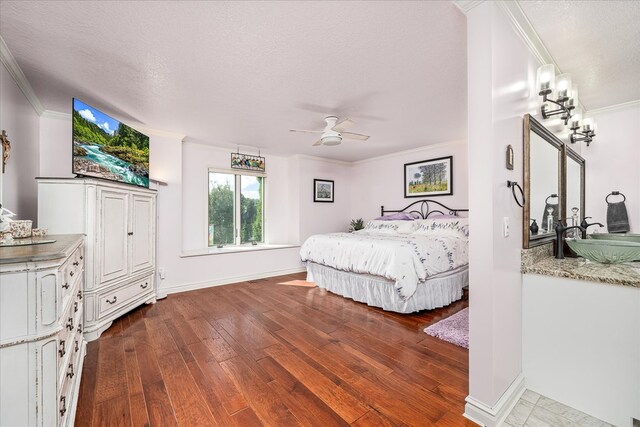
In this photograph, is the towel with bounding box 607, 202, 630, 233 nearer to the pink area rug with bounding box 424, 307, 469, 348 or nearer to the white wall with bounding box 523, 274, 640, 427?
the pink area rug with bounding box 424, 307, 469, 348

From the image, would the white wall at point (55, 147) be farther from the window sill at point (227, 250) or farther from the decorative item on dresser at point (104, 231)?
the window sill at point (227, 250)

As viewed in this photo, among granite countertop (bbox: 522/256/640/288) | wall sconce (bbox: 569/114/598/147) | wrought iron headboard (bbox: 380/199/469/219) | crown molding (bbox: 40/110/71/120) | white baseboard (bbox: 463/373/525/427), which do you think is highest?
crown molding (bbox: 40/110/71/120)

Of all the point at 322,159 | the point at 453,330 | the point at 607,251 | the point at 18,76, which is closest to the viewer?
the point at 607,251

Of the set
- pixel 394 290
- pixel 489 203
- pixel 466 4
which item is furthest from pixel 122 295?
pixel 466 4

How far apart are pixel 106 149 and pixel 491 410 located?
3.94 metres

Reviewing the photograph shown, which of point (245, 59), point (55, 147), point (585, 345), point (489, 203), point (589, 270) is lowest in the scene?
→ point (585, 345)

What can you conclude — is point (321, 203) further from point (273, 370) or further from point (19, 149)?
point (19, 149)

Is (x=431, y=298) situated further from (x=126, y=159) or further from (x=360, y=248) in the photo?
(x=126, y=159)

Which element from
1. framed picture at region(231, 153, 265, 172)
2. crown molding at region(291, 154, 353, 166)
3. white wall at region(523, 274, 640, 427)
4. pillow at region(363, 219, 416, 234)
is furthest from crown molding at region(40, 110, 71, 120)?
white wall at region(523, 274, 640, 427)

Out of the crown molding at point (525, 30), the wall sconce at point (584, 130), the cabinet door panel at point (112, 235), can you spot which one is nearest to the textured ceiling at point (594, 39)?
the crown molding at point (525, 30)

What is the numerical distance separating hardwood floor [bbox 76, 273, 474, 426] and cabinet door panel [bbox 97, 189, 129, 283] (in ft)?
2.01

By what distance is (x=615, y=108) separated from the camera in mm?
2873

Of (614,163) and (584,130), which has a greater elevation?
(584,130)

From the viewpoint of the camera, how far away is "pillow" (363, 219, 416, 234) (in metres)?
4.60
